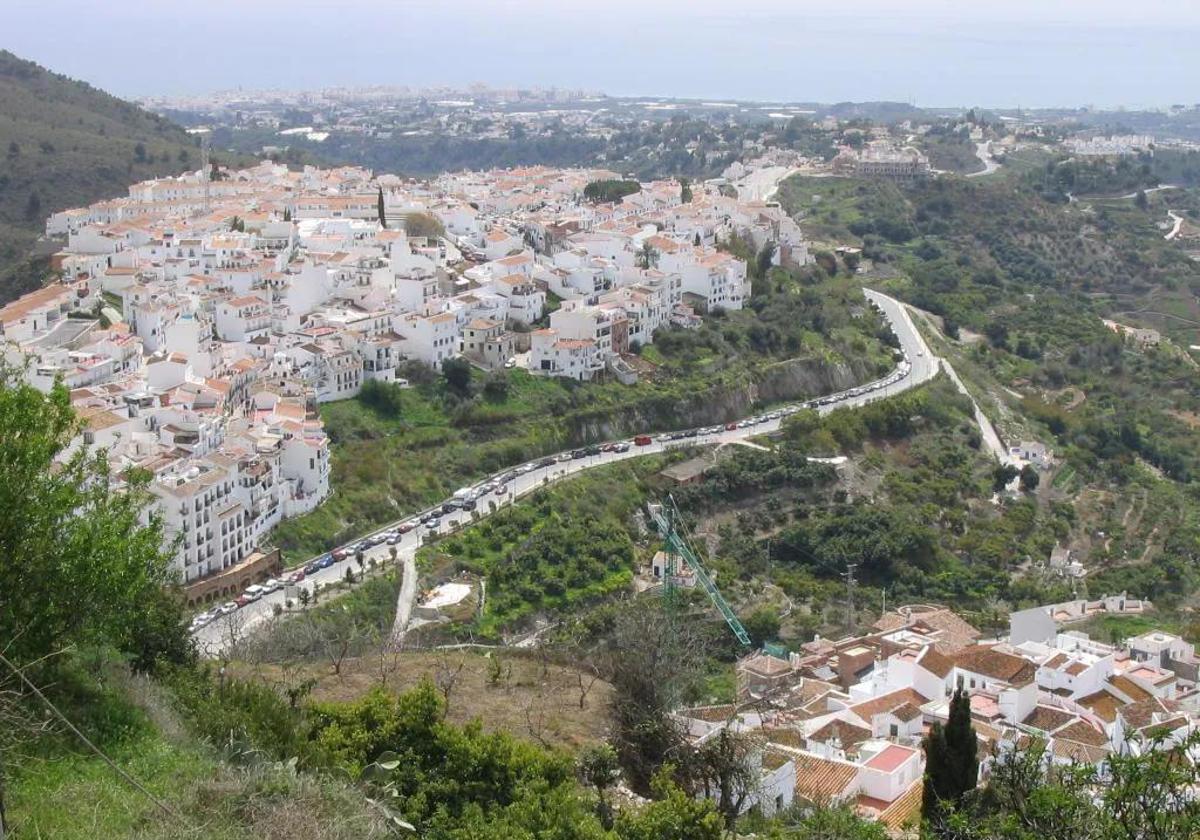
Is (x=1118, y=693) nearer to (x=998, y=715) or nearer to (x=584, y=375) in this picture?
(x=998, y=715)

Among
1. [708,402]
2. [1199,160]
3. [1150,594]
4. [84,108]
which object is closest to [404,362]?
[708,402]

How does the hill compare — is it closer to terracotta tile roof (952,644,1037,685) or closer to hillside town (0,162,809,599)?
hillside town (0,162,809,599)

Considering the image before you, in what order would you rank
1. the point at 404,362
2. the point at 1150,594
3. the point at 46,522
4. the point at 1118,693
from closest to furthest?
the point at 46,522, the point at 1118,693, the point at 1150,594, the point at 404,362

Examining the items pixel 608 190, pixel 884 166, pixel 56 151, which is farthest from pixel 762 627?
pixel 884 166

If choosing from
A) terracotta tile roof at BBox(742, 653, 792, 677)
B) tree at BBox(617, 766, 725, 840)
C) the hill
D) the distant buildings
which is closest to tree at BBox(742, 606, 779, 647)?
terracotta tile roof at BBox(742, 653, 792, 677)

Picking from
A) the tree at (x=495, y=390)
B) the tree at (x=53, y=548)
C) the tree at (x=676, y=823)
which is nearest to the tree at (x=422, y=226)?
the tree at (x=495, y=390)
